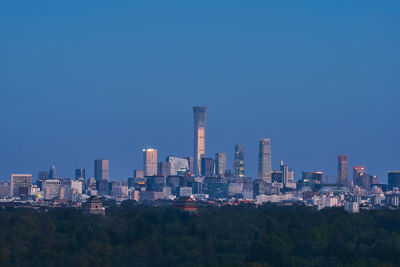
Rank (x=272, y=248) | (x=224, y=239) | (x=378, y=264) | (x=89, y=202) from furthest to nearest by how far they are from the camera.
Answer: (x=89, y=202)
(x=224, y=239)
(x=272, y=248)
(x=378, y=264)

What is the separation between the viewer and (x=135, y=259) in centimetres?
9212

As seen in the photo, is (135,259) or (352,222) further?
(352,222)

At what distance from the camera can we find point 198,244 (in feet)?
343

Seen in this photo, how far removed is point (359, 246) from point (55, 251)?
2422cm

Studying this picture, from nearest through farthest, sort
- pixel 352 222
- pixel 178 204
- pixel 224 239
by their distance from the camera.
Result: 1. pixel 224 239
2. pixel 352 222
3. pixel 178 204

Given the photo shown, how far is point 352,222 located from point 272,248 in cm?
4819

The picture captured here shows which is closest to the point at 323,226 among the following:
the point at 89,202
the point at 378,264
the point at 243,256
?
the point at 243,256

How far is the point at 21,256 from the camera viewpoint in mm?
89375

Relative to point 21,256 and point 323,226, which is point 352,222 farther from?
point 21,256

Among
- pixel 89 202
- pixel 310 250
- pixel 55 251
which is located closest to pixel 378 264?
pixel 310 250

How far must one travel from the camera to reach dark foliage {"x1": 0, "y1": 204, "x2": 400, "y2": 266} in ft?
286

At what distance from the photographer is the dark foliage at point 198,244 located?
87250 millimetres

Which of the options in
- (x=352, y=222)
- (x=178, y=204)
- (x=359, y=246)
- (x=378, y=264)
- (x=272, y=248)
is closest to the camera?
(x=378, y=264)

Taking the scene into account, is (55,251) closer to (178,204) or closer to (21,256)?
(21,256)
